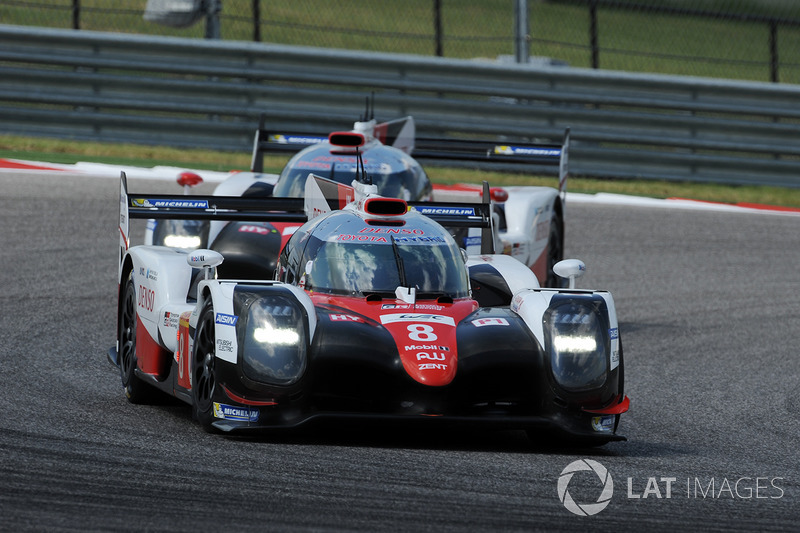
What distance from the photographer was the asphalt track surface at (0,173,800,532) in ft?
18.6

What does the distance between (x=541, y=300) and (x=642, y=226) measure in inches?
363

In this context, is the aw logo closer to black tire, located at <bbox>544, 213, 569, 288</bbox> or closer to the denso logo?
the denso logo

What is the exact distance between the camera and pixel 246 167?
59.3 ft

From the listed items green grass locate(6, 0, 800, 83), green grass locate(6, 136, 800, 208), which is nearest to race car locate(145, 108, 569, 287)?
green grass locate(6, 136, 800, 208)

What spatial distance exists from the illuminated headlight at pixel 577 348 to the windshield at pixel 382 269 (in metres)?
0.86

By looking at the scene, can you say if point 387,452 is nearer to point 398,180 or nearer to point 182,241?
point 182,241

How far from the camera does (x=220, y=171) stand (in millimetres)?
17625

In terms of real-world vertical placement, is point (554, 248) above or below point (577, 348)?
above

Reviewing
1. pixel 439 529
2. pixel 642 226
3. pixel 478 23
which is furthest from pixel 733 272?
pixel 478 23

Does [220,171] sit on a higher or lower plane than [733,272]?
higher

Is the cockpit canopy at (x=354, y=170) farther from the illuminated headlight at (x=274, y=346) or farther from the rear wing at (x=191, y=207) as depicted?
the illuminated headlight at (x=274, y=346)

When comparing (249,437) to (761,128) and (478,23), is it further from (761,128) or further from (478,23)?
(478,23)

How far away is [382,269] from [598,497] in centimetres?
235

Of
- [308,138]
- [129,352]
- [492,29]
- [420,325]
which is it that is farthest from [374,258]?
[492,29]
